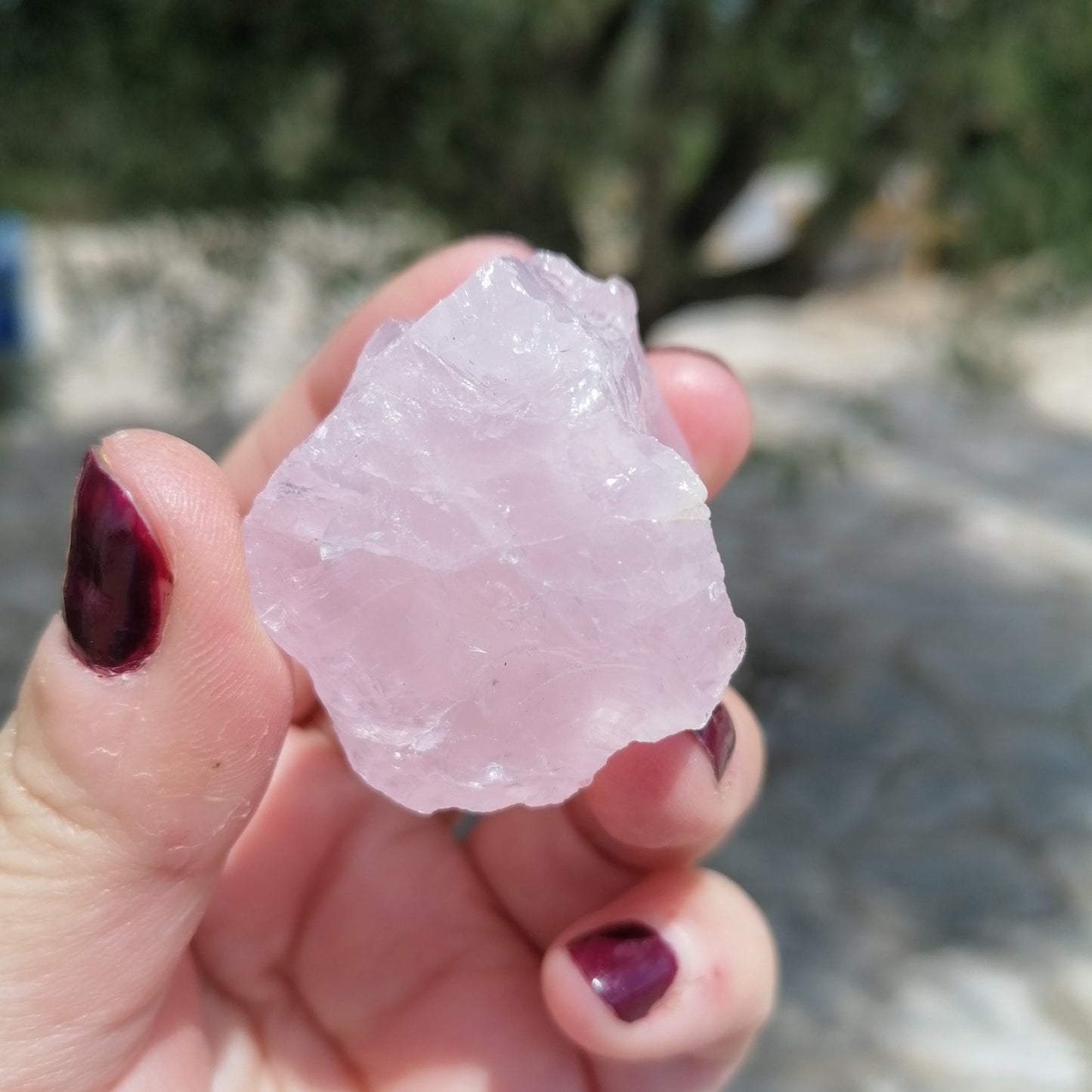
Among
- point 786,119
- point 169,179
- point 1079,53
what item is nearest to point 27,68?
point 169,179

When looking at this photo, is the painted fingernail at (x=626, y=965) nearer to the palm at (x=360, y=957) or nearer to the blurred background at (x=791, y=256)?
the palm at (x=360, y=957)

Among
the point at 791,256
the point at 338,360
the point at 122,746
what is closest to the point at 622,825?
the point at 122,746

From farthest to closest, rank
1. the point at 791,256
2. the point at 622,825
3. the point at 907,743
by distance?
the point at 791,256 < the point at 907,743 < the point at 622,825

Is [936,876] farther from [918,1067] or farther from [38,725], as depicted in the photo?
[38,725]

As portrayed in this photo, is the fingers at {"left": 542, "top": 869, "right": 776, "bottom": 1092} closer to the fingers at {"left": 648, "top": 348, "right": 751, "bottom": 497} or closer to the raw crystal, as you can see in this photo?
the raw crystal

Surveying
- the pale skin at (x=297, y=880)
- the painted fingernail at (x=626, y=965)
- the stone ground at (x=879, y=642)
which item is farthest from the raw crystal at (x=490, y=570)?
the stone ground at (x=879, y=642)

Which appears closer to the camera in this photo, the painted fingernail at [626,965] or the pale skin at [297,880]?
the pale skin at [297,880]

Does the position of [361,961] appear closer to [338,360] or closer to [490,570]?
[490,570]
